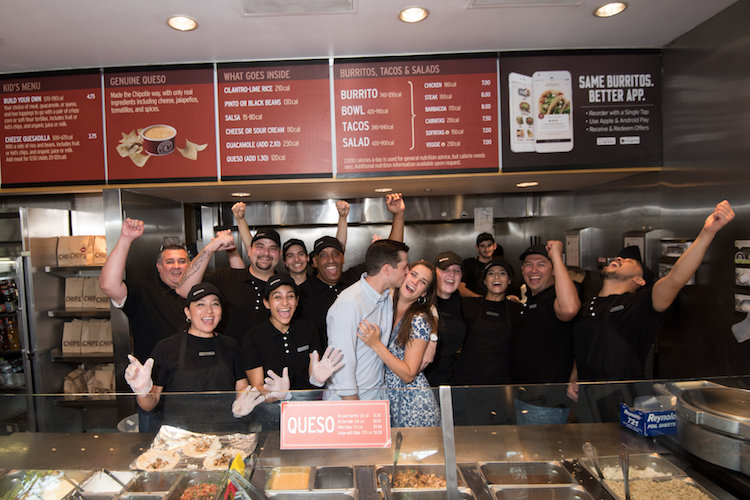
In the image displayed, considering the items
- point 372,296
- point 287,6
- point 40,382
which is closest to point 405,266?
point 372,296

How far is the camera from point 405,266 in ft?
7.82

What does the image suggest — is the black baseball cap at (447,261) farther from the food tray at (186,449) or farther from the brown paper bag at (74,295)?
the brown paper bag at (74,295)

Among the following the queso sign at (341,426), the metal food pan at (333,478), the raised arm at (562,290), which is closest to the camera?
the queso sign at (341,426)

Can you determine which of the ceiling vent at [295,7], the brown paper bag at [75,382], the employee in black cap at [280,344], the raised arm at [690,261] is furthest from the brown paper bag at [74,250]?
the raised arm at [690,261]

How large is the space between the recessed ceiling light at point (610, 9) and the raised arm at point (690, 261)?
3.66ft

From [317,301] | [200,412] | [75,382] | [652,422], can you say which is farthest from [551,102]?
[75,382]

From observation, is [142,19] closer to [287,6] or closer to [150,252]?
[287,6]

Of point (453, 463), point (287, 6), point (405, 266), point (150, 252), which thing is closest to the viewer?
point (453, 463)

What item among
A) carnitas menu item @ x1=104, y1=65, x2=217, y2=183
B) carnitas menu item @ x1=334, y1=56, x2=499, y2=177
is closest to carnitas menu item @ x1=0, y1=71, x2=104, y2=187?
carnitas menu item @ x1=104, y1=65, x2=217, y2=183

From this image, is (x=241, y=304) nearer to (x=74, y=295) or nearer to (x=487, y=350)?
(x=487, y=350)

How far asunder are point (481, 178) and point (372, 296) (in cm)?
125

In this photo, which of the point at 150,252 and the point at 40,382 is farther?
the point at 40,382

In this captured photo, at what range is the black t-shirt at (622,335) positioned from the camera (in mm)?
2453

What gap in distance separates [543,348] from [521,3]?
1896 millimetres
